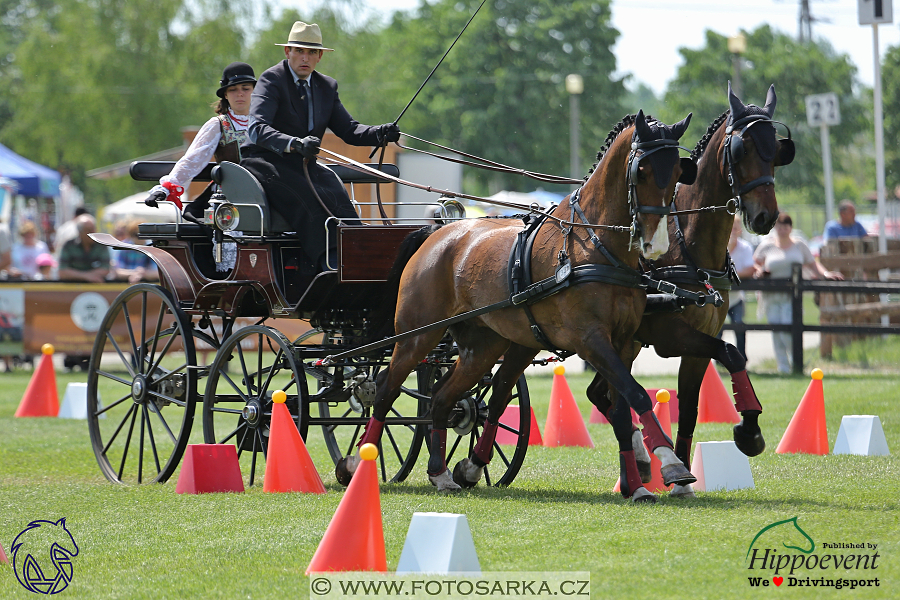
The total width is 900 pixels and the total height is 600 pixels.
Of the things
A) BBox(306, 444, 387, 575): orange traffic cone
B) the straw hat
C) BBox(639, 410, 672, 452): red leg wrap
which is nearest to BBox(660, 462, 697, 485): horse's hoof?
BBox(639, 410, 672, 452): red leg wrap

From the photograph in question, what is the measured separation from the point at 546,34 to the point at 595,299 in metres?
39.3

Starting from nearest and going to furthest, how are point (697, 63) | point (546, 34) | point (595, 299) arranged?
point (595, 299)
point (546, 34)
point (697, 63)

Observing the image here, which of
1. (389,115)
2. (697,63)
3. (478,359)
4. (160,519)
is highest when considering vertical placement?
(697,63)

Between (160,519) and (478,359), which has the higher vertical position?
(478,359)

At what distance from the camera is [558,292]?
6.48m

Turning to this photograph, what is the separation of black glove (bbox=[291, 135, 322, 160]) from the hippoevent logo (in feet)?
12.0

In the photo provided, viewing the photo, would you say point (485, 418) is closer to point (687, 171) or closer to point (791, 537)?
point (687, 171)

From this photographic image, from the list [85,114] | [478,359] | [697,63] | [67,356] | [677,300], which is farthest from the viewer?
[697,63]

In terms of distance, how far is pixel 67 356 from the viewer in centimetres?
1658

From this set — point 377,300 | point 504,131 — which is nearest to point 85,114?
point 504,131

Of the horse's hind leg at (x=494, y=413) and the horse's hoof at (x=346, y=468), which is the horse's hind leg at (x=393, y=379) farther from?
the horse's hind leg at (x=494, y=413)

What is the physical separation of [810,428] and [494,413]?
8.94ft

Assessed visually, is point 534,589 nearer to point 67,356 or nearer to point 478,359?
point 478,359

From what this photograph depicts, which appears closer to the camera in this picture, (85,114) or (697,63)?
(85,114)
